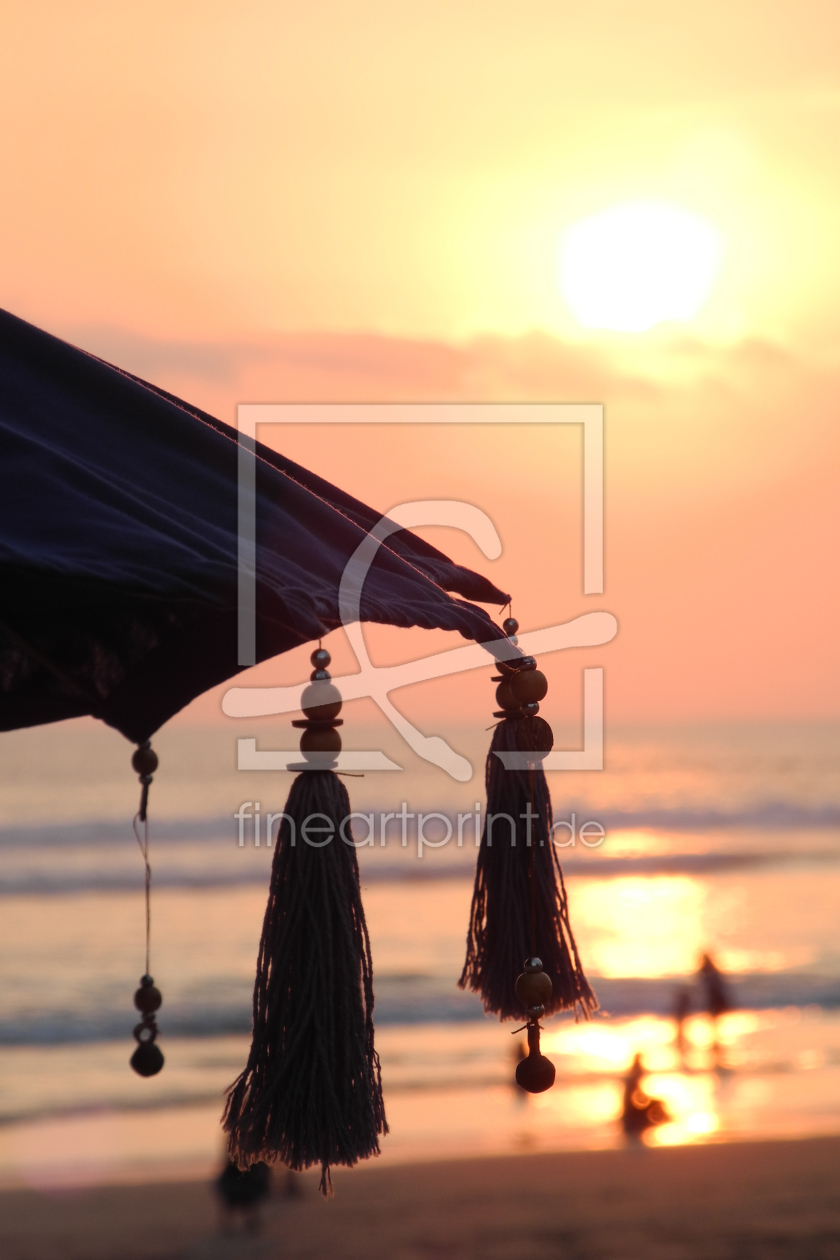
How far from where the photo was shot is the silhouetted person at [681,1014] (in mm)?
13078

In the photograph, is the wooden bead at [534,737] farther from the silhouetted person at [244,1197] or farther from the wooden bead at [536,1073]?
the silhouetted person at [244,1197]

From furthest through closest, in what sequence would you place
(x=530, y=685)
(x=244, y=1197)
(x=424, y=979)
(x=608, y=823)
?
(x=608, y=823), (x=424, y=979), (x=244, y=1197), (x=530, y=685)

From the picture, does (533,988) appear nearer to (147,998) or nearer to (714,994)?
(147,998)

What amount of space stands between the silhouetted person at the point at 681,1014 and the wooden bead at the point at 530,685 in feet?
37.2

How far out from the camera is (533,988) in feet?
7.80

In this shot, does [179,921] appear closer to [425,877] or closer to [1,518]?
[425,877]

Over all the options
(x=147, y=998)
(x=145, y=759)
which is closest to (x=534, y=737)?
(x=145, y=759)

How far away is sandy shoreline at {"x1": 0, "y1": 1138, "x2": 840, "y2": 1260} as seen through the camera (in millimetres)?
7969

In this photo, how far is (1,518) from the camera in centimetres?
182

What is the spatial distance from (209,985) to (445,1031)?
A: 12.8ft

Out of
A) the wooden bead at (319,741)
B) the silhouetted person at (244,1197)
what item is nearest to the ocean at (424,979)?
the silhouetted person at (244,1197)

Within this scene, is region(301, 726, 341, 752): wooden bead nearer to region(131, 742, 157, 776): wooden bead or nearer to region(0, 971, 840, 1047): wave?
region(131, 742, 157, 776): wooden bead

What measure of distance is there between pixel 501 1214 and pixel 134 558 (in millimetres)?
7997

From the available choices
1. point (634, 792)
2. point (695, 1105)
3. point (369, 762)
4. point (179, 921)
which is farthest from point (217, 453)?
point (634, 792)
